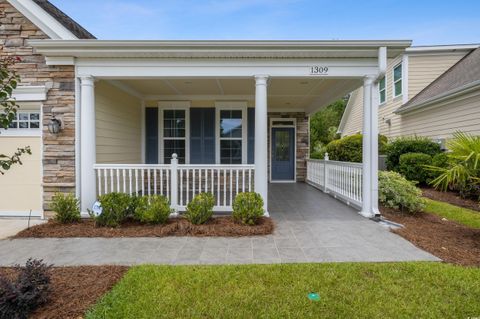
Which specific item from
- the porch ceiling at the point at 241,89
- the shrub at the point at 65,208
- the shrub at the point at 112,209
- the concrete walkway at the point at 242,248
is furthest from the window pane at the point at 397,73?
the shrub at the point at 65,208

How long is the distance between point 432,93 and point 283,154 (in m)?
5.68

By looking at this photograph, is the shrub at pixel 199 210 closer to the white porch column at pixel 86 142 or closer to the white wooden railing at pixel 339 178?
the white porch column at pixel 86 142

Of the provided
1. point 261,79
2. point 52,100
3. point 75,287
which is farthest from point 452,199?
point 52,100

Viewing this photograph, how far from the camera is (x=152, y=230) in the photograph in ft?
15.2

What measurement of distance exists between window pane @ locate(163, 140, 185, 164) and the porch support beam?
5.06 m

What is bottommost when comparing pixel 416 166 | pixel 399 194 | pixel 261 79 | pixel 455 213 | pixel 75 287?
pixel 75 287

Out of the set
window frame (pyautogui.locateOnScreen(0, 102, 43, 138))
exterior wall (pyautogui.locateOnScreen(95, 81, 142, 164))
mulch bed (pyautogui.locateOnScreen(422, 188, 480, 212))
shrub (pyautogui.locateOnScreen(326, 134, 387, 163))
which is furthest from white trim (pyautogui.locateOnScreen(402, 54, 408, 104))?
window frame (pyautogui.locateOnScreen(0, 102, 43, 138))

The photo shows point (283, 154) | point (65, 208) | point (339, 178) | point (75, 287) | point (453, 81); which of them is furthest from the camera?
point (283, 154)

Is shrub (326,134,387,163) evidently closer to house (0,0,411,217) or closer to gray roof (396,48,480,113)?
gray roof (396,48,480,113)

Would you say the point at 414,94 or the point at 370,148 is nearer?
the point at 370,148

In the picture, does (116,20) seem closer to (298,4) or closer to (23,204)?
(298,4)

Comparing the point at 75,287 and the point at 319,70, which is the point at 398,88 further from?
the point at 75,287

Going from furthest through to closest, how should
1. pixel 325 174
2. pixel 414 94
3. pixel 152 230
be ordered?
pixel 414 94 → pixel 325 174 → pixel 152 230

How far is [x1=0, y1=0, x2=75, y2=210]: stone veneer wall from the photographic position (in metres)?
5.25
